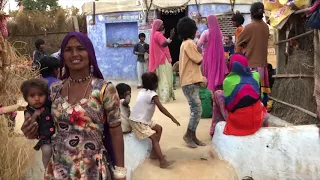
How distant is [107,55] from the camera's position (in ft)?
40.4

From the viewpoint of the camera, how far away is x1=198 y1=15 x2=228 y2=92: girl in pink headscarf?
532 centimetres

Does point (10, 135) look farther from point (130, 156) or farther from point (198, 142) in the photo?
point (198, 142)

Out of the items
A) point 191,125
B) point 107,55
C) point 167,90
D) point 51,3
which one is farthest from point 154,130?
point 51,3

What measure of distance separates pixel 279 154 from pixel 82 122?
98.0 inches

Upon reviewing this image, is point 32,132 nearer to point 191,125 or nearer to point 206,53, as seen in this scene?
point 191,125

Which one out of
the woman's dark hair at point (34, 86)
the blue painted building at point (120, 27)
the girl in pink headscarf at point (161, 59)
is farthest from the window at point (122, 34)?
the woman's dark hair at point (34, 86)

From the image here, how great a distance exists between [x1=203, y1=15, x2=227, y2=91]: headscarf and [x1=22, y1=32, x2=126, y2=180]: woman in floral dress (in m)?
3.34

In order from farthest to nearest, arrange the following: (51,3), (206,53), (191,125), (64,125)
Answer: (51,3) → (206,53) → (191,125) → (64,125)

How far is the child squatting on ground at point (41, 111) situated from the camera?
2242 millimetres

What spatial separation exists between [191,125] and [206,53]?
4.55ft

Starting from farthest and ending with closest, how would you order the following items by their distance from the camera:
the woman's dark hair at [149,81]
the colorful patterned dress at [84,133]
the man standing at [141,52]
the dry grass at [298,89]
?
the man standing at [141,52] → the dry grass at [298,89] → the woman's dark hair at [149,81] → the colorful patterned dress at [84,133]

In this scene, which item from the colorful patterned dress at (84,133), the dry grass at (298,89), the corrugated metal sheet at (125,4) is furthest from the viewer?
the corrugated metal sheet at (125,4)

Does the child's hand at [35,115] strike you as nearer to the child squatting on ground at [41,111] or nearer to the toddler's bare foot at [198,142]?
the child squatting on ground at [41,111]

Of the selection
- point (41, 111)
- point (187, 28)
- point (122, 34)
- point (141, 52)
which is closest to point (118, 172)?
point (41, 111)
